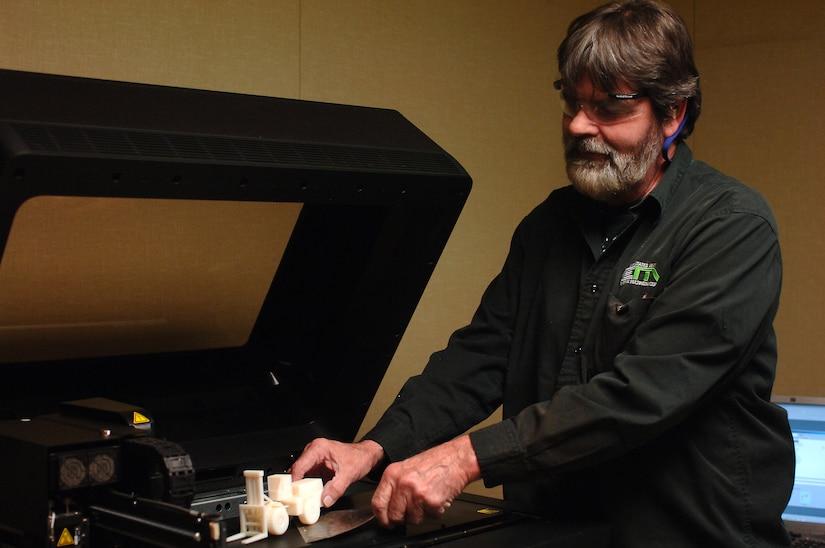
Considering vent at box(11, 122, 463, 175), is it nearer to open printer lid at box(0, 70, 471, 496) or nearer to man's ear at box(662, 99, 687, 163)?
open printer lid at box(0, 70, 471, 496)

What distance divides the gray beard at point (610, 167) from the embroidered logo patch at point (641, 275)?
0.16 m

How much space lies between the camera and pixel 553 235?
80.4 inches

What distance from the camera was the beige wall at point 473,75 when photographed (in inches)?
82.0

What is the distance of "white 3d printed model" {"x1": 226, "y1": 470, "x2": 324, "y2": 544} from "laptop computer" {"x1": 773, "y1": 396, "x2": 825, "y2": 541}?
5.34 ft

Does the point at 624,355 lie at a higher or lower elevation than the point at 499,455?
higher

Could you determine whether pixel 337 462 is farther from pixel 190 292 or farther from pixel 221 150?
pixel 221 150

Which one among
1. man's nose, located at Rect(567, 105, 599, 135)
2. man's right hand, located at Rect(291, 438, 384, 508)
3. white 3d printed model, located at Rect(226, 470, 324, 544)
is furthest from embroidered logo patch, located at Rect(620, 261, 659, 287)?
white 3d printed model, located at Rect(226, 470, 324, 544)

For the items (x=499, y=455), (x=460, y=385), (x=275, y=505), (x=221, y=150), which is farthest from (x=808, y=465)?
(x=221, y=150)

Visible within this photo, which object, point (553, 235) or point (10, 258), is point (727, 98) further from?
point (10, 258)

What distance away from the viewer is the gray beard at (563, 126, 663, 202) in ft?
6.06

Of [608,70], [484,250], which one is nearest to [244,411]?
[608,70]

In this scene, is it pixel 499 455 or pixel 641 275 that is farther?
pixel 641 275

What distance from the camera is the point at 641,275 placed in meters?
1.76

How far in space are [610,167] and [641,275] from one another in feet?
0.74
